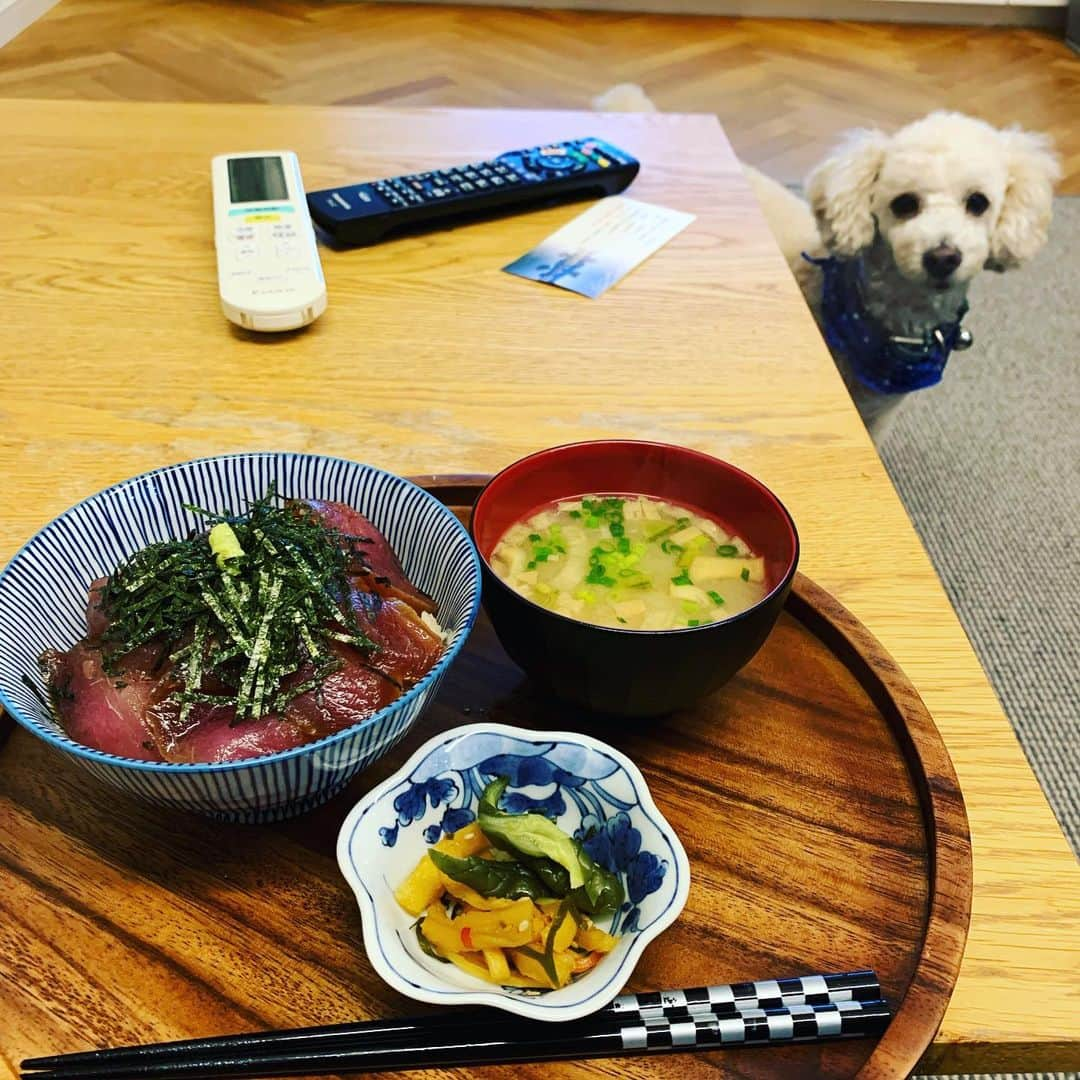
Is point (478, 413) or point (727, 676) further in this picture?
point (478, 413)

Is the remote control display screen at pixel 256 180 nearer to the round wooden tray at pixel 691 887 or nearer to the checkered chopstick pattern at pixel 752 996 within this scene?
the round wooden tray at pixel 691 887

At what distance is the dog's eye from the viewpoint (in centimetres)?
187

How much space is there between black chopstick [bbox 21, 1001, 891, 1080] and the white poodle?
151 cm

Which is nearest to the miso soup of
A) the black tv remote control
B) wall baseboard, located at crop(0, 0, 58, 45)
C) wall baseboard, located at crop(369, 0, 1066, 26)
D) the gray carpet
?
the black tv remote control

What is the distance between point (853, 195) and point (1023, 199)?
1.03ft

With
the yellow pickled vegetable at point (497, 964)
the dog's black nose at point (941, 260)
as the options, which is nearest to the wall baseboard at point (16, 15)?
the dog's black nose at point (941, 260)

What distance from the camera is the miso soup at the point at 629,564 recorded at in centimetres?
72

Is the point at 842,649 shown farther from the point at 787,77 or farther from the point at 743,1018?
the point at 787,77

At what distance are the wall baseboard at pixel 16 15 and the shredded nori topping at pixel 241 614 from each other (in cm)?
395

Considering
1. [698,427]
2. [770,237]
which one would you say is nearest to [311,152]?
[770,237]

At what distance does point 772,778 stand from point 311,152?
1150 mm

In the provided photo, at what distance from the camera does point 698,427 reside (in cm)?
100

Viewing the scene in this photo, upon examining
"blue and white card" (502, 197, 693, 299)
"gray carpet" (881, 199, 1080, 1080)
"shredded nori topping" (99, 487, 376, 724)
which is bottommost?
"gray carpet" (881, 199, 1080, 1080)

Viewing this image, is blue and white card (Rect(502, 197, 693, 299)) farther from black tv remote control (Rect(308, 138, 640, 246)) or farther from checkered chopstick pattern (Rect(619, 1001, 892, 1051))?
checkered chopstick pattern (Rect(619, 1001, 892, 1051))
